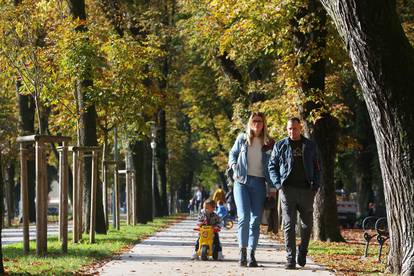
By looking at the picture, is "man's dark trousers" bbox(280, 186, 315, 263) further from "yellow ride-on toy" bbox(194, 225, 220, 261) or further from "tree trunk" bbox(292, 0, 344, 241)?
"tree trunk" bbox(292, 0, 344, 241)

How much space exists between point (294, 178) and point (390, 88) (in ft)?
7.76

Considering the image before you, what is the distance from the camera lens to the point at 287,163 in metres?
10.9

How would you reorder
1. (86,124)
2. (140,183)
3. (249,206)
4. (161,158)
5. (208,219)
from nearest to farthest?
(249,206) < (208,219) < (86,124) < (140,183) < (161,158)

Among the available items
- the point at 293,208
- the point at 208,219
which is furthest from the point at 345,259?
the point at 293,208

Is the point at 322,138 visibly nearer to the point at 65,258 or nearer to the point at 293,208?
the point at 293,208

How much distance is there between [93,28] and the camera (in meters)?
20.8

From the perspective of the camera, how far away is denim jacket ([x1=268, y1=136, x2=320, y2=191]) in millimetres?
10867

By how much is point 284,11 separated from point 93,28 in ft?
20.1

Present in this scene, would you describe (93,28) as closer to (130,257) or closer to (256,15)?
(256,15)

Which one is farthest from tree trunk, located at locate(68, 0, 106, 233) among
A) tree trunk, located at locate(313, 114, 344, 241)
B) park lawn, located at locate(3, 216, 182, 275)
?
tree trunk, located at locate(313, 114, 344, 241)

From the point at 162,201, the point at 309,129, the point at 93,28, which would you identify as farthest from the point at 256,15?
the point at 162,201

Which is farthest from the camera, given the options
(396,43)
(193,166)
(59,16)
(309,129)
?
(193,166)

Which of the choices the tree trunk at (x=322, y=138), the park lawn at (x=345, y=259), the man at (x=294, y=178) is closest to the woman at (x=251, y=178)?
the man at (x=294, y=178)

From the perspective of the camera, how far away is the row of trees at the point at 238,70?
8977 millimetres
